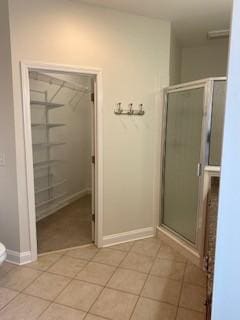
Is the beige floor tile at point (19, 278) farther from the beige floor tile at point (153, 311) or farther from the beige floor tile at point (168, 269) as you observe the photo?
the beige floor tile at point (168, 269)

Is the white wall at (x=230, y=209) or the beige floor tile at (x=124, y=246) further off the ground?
the white wall at (x=230, y=209)

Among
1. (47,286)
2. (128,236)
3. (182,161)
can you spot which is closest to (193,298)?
(128,236)

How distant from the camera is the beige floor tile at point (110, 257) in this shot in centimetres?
291

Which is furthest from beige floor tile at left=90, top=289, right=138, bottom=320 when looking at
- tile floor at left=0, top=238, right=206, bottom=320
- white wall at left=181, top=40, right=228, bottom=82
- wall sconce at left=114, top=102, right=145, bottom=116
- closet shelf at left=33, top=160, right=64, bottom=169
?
white wall at left=181, top=40, right=228, bottom=82

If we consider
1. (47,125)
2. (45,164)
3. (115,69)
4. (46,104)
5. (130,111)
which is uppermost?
(115,69)

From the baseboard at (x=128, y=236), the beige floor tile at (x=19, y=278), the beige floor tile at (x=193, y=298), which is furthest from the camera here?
the baseboard at (x=128, y=236)

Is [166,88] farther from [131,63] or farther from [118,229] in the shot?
[118,229]

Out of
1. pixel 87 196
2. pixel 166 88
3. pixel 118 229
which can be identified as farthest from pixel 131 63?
pixel 87 196

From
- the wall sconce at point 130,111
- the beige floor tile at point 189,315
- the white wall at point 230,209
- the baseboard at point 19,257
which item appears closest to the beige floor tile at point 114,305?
the beige floor tile at point 189,315

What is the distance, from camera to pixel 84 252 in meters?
3.13

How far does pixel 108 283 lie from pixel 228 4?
10.3 feet

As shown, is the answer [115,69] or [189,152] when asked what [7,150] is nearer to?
[115,69]

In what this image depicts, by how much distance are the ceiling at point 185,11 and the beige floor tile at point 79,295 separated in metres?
2.86

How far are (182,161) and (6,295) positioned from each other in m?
2.26
